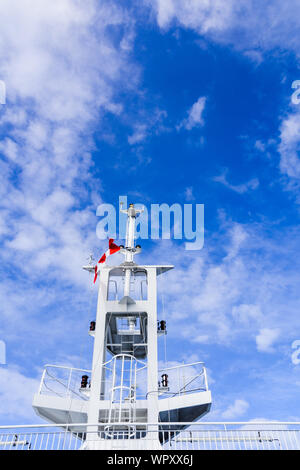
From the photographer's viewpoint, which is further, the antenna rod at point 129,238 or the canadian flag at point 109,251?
the canadian flag at point 109,251

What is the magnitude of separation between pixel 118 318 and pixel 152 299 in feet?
6.78

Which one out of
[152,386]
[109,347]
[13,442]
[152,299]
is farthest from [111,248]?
[13,442]

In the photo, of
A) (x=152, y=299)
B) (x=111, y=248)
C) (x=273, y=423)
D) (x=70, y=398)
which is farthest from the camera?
(x=111, y=248)

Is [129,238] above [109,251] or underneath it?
above

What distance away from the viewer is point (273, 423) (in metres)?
10.2

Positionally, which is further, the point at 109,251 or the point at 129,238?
the point at 129,238

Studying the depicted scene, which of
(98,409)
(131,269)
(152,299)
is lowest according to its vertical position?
(98,409)

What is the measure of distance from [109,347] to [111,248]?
5318mm

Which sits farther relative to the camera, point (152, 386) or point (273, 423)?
point (152, 386)

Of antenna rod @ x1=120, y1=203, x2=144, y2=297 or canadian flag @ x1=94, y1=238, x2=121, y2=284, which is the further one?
canadian flag @ x1=94, y1=238, x2=121, y2=284
